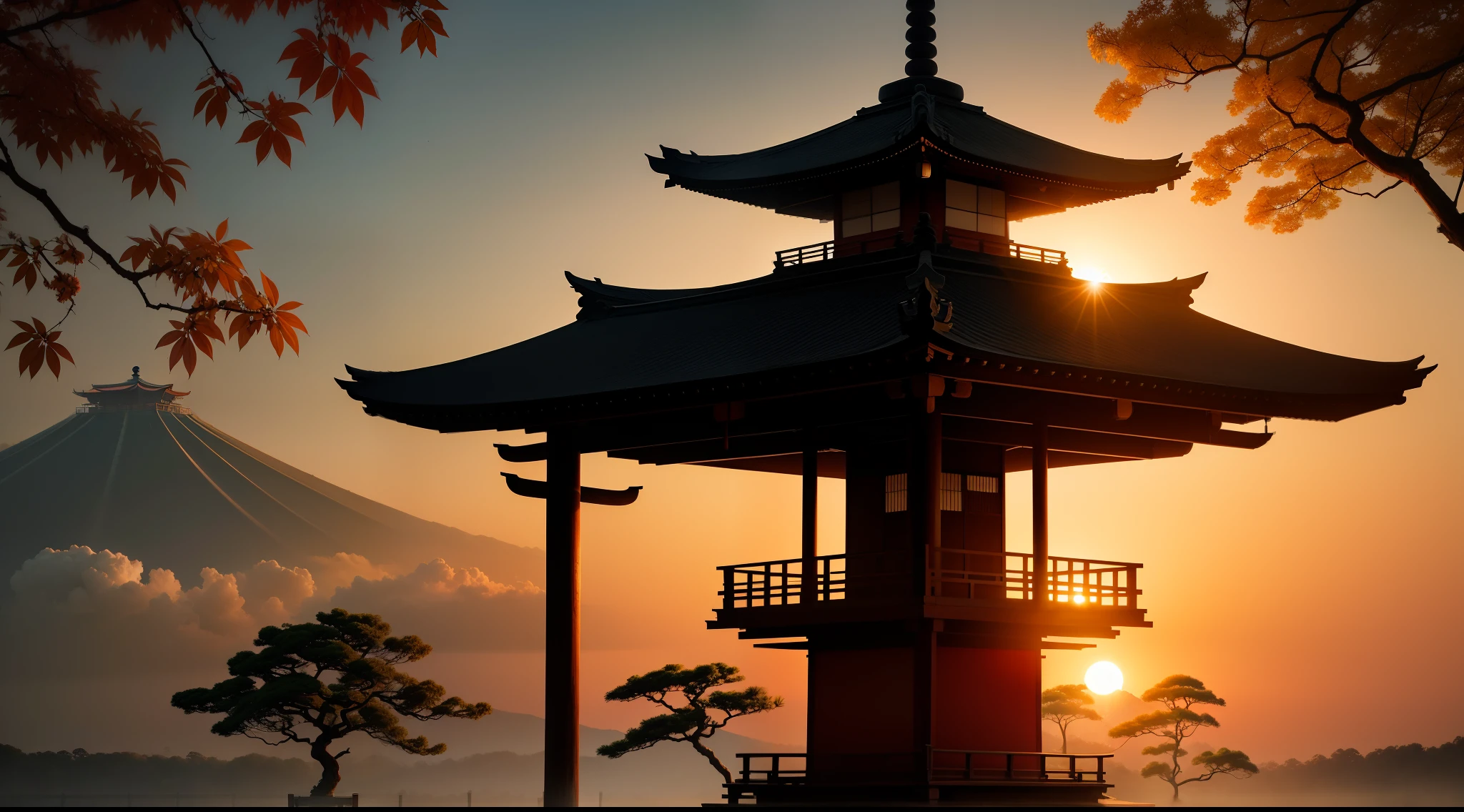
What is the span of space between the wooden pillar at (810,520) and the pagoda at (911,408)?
53 millimetres

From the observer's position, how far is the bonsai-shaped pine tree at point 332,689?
40.6 metres

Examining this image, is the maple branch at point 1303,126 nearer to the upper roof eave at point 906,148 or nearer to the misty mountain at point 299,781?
the upper roof eave at point 906,148

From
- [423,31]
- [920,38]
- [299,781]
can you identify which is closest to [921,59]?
[920,38]

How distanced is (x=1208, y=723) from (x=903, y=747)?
5005 cm

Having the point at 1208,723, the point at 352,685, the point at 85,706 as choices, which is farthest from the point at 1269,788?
the point at 85,706

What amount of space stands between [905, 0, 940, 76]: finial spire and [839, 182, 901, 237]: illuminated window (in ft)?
10.6

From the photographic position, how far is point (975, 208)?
2481 cm

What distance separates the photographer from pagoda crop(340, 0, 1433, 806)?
64.0 ft

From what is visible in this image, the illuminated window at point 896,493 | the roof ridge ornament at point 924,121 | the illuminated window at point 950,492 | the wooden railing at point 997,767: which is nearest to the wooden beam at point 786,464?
the illuminated window at point 896,493

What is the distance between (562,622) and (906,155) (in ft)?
29.7

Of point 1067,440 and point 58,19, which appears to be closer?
point 58,19

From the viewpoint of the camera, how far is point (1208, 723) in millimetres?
65562

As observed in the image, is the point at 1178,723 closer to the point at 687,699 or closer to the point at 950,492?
the point at 687,699

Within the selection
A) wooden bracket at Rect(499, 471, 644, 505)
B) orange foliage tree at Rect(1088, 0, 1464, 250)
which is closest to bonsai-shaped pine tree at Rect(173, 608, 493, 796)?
wooden bracket at Rect(499, 471, 644, 505)
